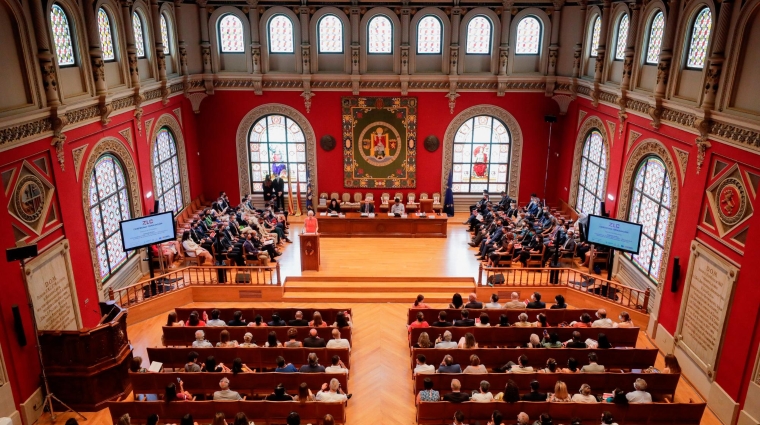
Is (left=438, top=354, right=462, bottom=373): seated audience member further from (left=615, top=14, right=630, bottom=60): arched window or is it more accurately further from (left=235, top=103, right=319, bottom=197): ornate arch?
(left=235, top=103, right=319, bottom=197): ornate arch

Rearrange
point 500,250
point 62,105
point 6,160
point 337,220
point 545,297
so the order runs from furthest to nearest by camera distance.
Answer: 1. point 337,220
2. point 500,250
3. point 545,297
4. point 62,105
5. point 6,160

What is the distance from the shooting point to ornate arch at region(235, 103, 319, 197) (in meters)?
19.7

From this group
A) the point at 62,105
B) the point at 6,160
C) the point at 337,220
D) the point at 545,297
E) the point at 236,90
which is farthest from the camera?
the point at 236,90

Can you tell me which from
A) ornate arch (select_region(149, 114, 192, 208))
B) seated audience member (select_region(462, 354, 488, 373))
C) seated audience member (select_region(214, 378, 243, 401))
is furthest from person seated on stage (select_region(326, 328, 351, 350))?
ornate arch (select_region(149, 114, 192, 208))

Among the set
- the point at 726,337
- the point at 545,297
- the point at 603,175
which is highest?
the point at 603,175

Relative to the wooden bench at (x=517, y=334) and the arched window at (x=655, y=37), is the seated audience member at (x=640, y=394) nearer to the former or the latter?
the wooden bench at (x=517, y=334)

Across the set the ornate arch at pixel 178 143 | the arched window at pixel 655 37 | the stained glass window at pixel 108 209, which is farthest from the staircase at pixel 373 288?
the arched window at pixel 655 37

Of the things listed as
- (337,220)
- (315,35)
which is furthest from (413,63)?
(337,220)

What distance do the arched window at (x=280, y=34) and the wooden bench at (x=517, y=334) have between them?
1234 centimetres

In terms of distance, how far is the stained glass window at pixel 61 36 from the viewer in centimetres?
1106

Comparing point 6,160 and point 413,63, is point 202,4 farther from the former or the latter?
point 6,160

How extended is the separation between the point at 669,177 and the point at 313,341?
8.85 meters

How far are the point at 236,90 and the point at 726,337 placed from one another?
54.2ft

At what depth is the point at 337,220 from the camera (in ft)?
59.0
